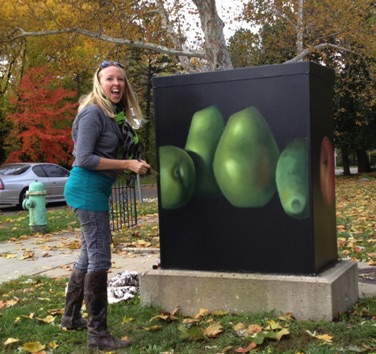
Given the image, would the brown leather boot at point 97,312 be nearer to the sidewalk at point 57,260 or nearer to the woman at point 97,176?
the woman at point 97,176

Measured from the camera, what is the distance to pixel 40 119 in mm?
25172

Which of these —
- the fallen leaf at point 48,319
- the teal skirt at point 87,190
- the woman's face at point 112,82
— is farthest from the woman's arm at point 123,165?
the fallen leaf at point 48,319

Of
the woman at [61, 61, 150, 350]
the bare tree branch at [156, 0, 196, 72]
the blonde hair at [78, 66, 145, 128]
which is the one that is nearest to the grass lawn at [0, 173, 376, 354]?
the woman at [61, 61, 150, 350]

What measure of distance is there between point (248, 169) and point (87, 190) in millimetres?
1266

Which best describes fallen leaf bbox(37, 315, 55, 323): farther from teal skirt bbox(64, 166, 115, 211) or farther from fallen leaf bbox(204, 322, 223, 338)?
fallen leaf bbox(204, 322, 223, 338)

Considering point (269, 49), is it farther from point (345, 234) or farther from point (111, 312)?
point (111, 312)

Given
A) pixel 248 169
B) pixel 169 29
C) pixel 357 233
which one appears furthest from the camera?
pixel 169 29

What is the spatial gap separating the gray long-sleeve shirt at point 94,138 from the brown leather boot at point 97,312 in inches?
27.5

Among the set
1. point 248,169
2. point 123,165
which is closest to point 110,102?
point 123,165

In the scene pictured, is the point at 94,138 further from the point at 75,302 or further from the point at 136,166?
the point at 75,302

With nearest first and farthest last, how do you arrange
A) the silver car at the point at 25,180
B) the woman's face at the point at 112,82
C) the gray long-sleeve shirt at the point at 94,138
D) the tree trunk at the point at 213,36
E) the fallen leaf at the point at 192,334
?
the gray long-sleeve shirt at the point at 94,138
the fallen leaf at the point at 192,334
the woman's face at the point at 112,82
the tree trunk at the point at 213,36
the silver car at the point at 25,180

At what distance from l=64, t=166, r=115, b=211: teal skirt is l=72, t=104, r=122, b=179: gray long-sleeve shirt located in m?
0.06

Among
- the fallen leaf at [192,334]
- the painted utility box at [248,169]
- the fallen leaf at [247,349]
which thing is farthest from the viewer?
the painted utility box at [248,169]

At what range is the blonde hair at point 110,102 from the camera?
3596 mm
